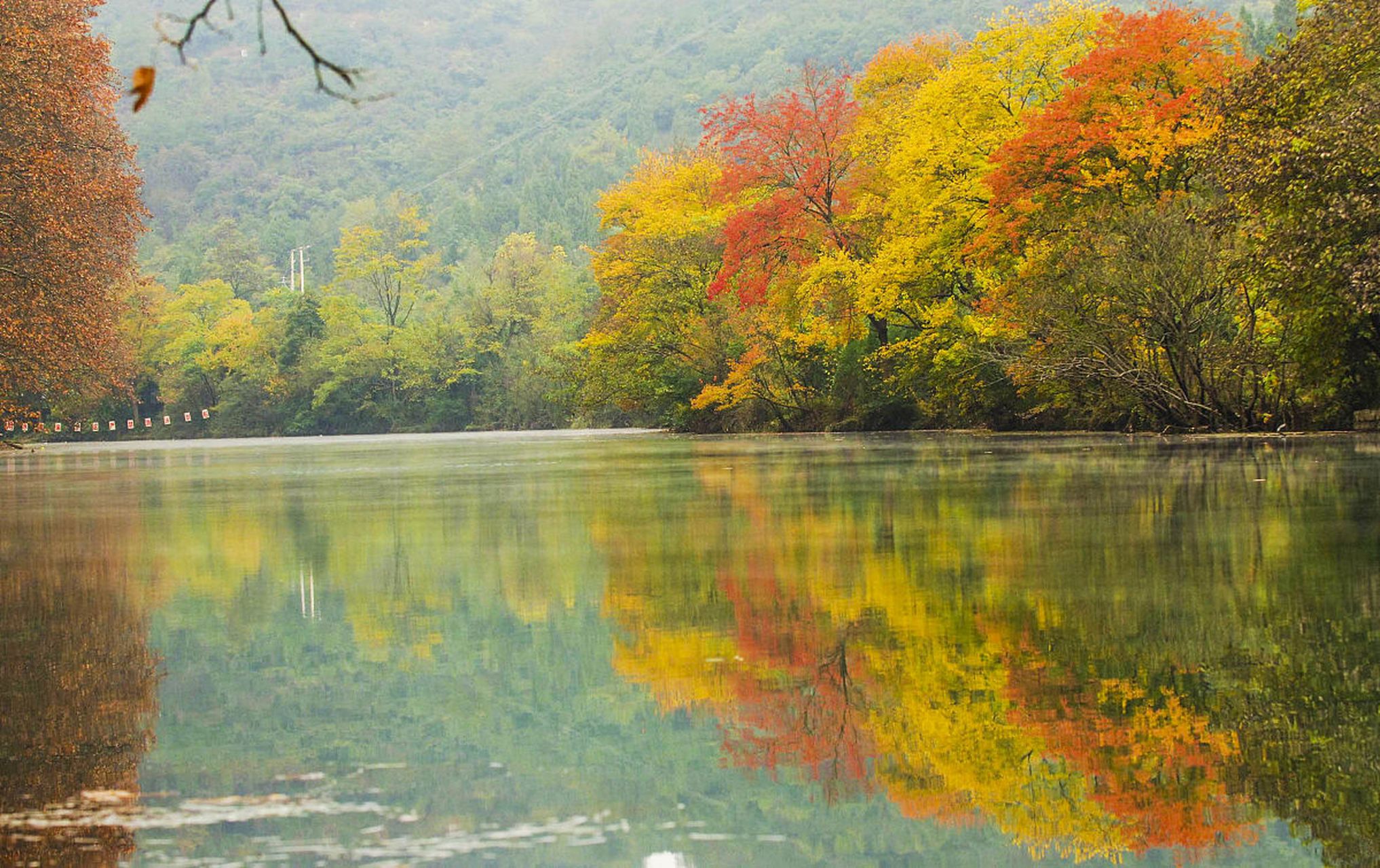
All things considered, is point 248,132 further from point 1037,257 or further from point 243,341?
point 1037,257

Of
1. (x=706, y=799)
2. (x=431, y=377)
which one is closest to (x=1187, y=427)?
(x=706, y=799)

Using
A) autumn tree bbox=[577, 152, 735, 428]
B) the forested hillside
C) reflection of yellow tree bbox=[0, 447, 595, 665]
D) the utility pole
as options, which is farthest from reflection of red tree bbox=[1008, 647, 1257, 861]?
the forested hillside

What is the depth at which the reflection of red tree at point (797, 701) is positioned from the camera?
163 inches

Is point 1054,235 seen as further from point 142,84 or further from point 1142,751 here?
point 142,84

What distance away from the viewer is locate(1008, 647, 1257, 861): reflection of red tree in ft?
11.4

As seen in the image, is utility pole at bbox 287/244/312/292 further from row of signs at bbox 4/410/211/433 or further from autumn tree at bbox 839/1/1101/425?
autumn tree at bbox 839/1/1101/425

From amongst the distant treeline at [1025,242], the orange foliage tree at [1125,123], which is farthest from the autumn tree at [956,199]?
the orange foliage tree at [1125,123]

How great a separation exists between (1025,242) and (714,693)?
2982cm

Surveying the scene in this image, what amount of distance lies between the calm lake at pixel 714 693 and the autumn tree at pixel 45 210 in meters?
20.2

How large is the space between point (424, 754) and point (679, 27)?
654 feet

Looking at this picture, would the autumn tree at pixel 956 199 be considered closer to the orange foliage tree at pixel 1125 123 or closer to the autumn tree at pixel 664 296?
the orange foliage tree at pixel 1125 123

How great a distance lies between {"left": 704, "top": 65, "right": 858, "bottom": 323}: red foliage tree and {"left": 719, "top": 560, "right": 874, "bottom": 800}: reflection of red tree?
122ft

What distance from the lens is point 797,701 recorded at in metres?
4.97

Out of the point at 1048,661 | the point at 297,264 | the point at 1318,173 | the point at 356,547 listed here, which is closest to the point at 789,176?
the point at 1318,173
